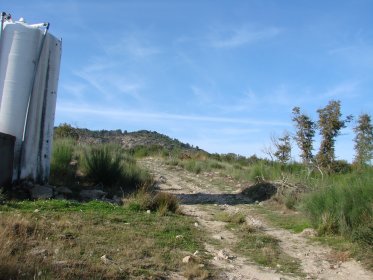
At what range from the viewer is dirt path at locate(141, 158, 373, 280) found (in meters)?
6.00

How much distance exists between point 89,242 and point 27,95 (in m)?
5.72

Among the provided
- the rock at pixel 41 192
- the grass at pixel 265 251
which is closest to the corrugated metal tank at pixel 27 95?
the rock at pixel 41 192

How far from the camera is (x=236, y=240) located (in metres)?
7.71

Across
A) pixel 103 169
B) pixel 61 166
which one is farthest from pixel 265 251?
pixel 61 166

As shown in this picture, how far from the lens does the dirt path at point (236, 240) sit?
600 cm

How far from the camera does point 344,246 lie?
7.20 m

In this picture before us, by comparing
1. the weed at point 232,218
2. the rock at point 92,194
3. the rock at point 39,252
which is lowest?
the rock at point 39,252

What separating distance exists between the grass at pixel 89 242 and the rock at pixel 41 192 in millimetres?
1001

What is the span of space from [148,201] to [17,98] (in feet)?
13.1

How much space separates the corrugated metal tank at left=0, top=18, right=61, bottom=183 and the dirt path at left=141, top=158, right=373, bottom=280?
369 centimetres

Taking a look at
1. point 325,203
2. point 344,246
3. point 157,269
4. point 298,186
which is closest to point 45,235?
point 157,269

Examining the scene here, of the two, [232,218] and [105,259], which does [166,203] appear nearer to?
[232,218]

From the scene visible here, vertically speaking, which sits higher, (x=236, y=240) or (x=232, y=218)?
(x=232, y=218)

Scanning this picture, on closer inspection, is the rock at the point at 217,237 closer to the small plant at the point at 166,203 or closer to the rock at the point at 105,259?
the small plant at the point at 166,203
